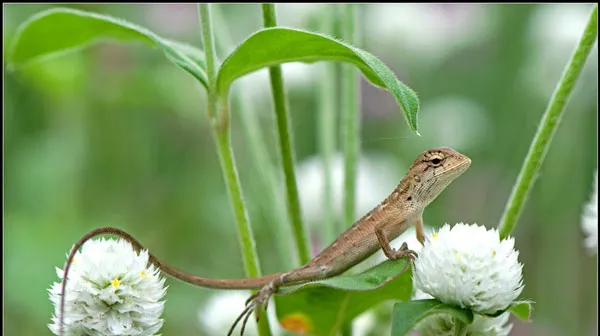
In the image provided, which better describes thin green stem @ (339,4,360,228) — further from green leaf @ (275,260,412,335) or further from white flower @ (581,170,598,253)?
white flower @ (581,170,598,253)

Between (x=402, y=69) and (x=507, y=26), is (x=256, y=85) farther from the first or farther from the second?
(x=507, y=26)

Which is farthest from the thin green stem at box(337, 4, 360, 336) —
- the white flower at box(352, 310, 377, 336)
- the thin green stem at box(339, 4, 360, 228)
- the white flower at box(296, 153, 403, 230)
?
the white flower at box(296, 153, 403, 230)

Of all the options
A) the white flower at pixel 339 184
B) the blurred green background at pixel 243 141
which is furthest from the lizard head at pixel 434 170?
the blurred green background at pixel 243 141

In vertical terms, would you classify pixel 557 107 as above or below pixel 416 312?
above

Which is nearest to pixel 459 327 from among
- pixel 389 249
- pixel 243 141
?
pixel 389 249

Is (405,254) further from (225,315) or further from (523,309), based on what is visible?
(225,315)

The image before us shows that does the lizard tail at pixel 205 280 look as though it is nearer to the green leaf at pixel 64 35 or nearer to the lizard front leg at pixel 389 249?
the lizard front leg at pixel 389 249
